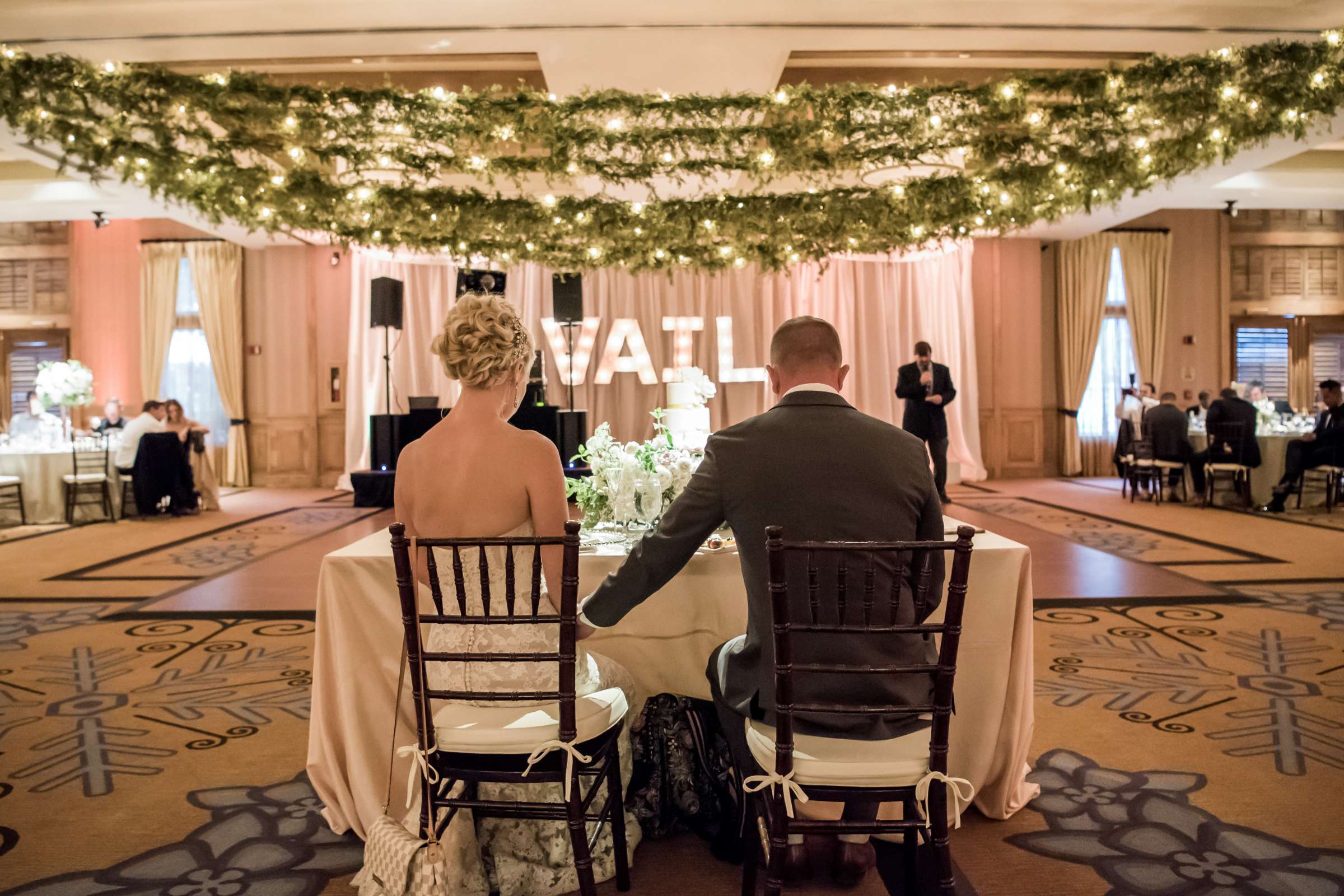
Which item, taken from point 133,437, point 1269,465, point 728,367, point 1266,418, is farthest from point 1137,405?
point 133,437

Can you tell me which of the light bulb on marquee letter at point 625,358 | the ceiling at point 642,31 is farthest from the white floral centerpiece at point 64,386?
the light bulb on marquee letter at point 625,358

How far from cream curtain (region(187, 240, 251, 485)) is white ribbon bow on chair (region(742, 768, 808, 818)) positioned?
42.6 ft

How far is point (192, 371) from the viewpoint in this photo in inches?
513

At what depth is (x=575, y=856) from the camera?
80.1 inches

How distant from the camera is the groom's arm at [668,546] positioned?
1.98 meters

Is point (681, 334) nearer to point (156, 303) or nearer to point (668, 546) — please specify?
point (156, 303)

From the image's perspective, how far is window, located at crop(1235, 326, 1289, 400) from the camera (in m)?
13.7

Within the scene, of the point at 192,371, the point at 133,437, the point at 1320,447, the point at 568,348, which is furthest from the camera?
the point at 192,371

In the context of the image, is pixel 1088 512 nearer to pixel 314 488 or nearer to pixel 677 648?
pixel 677 648

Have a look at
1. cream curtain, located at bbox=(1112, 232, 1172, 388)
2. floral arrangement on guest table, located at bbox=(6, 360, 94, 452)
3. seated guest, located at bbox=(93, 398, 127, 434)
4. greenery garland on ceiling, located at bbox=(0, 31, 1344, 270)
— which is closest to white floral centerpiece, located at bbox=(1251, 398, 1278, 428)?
greenery garland on ceiling, located at bbox=(0, 31, 1344, 270)

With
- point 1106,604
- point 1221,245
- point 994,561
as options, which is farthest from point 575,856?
point 1221,245

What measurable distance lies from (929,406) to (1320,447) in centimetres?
394

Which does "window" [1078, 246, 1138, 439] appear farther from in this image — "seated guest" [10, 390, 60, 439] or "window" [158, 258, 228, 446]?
"seated guest" [10, 390, 60, 439]

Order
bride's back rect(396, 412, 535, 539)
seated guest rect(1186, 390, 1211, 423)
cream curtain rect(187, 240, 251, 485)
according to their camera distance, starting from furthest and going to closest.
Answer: cream curtain rect(187, 240, 251, 485), seated guest rect(1186, 390, 1211, 423), bride's back rect(396, 412, 535, 539)
